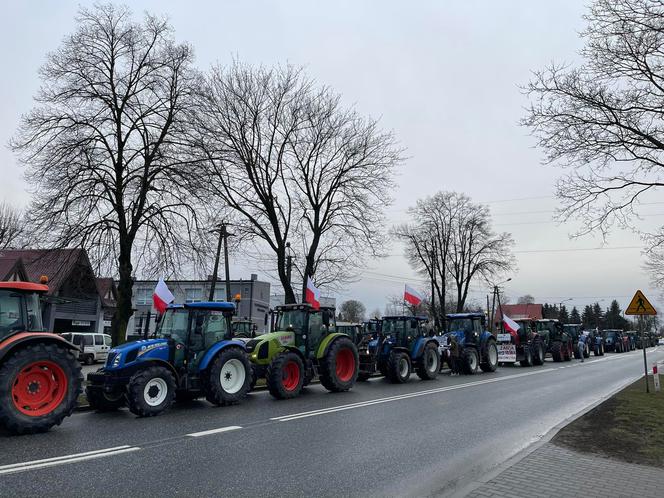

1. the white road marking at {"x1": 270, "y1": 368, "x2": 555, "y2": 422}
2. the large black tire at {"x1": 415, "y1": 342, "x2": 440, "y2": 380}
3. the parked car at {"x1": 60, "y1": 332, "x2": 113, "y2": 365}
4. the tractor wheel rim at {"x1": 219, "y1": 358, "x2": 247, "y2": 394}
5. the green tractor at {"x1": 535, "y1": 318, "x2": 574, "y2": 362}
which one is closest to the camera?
the white road marking at {"x1": 270, "y1": 368, "x2": 555, "y2": 422}

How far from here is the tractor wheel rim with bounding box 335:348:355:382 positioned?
14.6 m

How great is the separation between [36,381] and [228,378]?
162 inches

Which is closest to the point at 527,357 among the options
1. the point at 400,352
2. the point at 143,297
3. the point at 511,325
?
the point at 511,325

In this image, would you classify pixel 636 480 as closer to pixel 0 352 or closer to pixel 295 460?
pixel 295 460

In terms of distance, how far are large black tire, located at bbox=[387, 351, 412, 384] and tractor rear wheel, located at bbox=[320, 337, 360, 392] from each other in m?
2.52

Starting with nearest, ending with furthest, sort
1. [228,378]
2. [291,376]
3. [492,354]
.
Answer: [228,378]
[291,376]
[492,354]

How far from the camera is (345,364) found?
14.7 metres

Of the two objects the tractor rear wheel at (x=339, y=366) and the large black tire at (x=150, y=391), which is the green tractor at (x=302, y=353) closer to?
the tractor rear wheel at (x=339, y=366)

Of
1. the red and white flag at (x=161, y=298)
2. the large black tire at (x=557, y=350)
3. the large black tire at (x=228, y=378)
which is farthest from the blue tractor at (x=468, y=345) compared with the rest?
the red and white flag at (x=161, y=298)

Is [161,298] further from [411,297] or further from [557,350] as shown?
[557,350]

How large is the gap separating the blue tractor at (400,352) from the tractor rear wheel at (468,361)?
2364 millimetres

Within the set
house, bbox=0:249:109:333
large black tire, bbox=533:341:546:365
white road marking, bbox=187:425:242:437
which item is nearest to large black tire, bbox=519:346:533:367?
large black tire, bbox=533:341:546:365

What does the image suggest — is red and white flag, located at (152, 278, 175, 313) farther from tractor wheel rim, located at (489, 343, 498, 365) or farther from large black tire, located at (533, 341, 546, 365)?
→ large black tire, located at (533, 341, 546, 365)

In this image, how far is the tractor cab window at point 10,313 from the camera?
8.32 m
